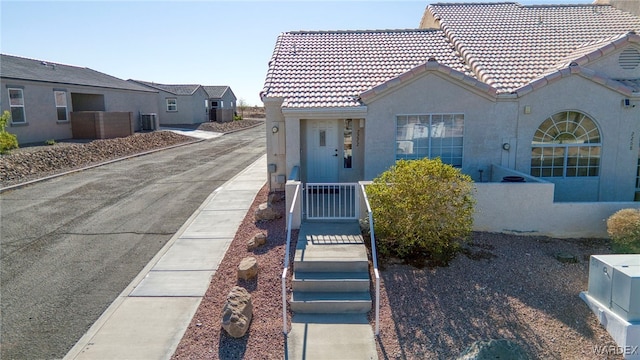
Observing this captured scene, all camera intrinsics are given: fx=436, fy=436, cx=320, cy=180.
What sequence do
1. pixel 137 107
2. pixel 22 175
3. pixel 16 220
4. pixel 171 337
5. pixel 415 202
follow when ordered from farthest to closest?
1. pixel 137 107
2. pixel 22 175
3. pixel 16 220
4. pixel 415 202
5. pixel 171 337

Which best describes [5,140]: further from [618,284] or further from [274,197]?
[618,284]

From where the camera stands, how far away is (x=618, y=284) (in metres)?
6.93

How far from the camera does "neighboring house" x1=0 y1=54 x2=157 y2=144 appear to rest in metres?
22.8

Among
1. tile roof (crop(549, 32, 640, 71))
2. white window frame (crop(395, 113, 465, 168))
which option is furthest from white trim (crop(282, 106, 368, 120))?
tile roof (crop(549, 32, 640, 71))

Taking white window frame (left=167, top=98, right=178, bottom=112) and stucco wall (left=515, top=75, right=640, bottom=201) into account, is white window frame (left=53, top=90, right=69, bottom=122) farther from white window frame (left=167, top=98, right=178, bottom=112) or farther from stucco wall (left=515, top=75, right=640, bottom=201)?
stucco wall (left=515, top=75, right=640, bottom=201)

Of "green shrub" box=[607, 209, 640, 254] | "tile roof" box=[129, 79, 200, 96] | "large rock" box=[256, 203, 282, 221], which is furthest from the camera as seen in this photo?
"tile roof" box=[129, 79, 200, 96]

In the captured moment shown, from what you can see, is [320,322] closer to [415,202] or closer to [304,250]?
[304,250]

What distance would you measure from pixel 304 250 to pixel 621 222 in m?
6.99

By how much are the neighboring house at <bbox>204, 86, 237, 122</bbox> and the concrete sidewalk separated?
130 feet

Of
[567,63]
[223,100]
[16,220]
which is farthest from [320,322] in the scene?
[223,100]

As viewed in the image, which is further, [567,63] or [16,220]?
[567,63]

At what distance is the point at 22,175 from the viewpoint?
17453 mm

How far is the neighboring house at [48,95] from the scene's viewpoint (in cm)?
2284

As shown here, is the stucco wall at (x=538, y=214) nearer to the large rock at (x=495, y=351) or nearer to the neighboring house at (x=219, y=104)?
the large rock at (x=495, y=351)
